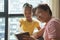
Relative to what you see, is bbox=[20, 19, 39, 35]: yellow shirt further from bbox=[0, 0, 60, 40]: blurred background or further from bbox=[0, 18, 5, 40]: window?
bbox=[0, 18, 5, 40]: window

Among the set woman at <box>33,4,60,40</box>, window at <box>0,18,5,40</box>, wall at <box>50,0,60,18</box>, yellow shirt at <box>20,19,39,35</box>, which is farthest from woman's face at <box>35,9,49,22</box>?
window at <box>0,18,5,40</box>

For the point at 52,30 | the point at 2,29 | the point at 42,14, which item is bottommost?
the point at 2,29

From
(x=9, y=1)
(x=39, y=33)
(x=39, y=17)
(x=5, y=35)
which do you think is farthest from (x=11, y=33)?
(x=39, y=17)

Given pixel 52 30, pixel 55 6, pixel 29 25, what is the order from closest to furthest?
pixel 52 30
pixel 29 25
pixel 55 6

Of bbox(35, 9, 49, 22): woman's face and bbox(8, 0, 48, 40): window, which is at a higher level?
bbox(35, 9, 49, 22): woman's face

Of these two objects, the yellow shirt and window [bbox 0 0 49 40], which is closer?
the yellow shirt

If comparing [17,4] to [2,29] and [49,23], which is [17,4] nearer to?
[2,29]

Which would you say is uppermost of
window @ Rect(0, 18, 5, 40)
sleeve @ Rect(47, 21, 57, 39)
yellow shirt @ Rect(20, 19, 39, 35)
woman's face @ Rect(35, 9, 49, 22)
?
woman's face @ Rect(35, 9, 49, 22)

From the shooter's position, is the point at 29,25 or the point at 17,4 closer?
the point at 29,25

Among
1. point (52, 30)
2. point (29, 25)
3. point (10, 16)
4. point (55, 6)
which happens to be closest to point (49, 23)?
point (52, 30)

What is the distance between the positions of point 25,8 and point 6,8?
1.79 feet

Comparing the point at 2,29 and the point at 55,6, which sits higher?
the point at 55,6

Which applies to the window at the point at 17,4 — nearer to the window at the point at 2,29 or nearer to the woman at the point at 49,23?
the window at the point at 2,29

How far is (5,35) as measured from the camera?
278cm
